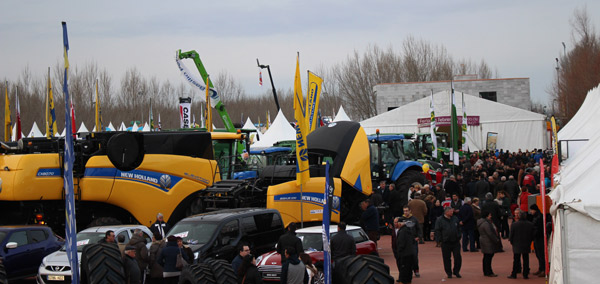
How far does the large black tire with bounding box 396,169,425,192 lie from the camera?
2427cm

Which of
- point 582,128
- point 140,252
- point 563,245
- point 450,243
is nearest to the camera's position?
point 563,245

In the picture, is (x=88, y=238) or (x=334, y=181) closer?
(x=88, y=238)

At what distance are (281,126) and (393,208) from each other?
57.3 ft

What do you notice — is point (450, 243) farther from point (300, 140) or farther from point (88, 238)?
point (88, 238)

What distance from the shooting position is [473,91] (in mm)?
61250

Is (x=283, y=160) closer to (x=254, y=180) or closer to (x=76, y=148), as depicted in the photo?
(x=254, y=180)

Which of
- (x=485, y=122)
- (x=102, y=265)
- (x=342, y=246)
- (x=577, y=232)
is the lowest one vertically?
(x=342, y=246)

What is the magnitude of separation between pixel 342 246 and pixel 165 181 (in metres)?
7.09

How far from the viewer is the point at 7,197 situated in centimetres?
1725

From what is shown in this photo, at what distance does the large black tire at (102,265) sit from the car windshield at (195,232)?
2822 mm

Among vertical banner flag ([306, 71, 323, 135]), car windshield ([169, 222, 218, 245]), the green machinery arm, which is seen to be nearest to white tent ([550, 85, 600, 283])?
car windshield ([169, 222, 218, 245])

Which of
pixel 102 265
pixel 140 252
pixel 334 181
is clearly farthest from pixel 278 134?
pixel 102 265

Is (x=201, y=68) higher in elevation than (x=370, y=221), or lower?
higher

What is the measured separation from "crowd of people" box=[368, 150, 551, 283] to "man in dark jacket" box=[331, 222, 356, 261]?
142 cm
